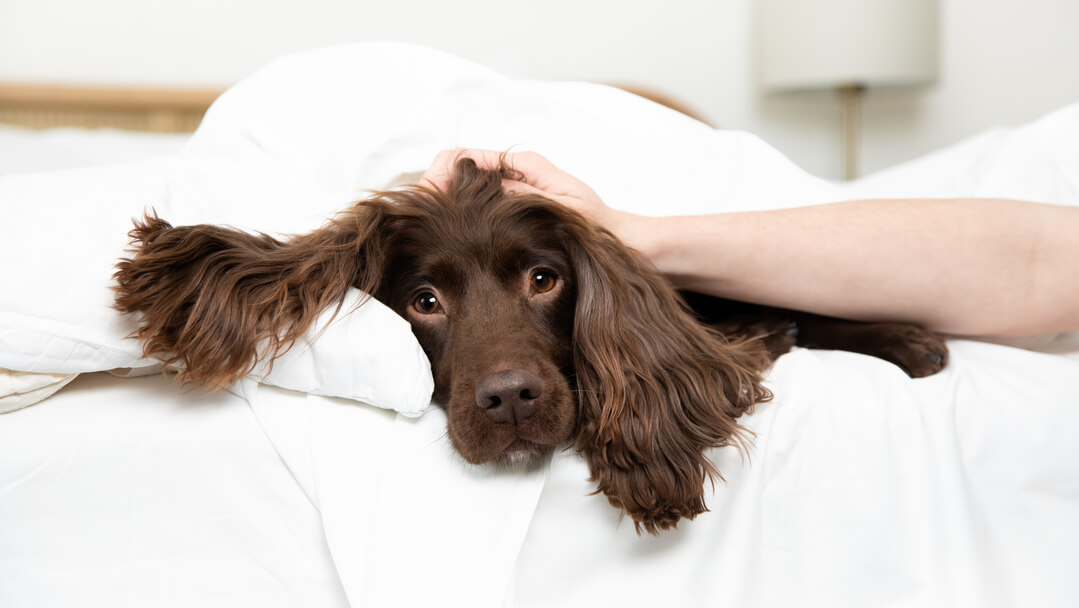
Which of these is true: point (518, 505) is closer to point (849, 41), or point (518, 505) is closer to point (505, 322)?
point (505, 322)

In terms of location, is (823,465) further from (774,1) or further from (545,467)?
(774,1)

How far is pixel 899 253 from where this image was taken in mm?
1442

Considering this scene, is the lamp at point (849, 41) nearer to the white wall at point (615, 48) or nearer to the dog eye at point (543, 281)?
the white wall at point (615, 48)

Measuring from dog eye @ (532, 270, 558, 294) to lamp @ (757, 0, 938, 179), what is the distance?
8.33ft

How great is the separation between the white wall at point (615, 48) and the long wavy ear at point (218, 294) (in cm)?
199

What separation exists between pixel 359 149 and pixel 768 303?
90 centimetres

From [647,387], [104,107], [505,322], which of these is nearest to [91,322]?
[505,322]

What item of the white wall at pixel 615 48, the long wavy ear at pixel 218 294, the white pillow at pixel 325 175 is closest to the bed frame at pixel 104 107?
the white wall at pixel 615 48

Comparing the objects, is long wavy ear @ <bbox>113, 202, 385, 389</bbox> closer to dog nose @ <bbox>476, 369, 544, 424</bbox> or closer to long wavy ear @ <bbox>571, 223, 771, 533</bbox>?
dog nose @ <bbox>476, 369, 544, 424</bbox>

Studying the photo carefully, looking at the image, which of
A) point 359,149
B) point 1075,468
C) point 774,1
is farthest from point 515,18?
point 1075,468

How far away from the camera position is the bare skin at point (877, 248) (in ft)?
4.75

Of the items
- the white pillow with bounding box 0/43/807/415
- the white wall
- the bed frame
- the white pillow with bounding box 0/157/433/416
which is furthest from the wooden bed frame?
the white pillow with bounding box 0/157/433/416

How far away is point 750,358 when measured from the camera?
1.32 m

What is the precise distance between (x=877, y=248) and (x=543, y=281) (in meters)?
0.62
